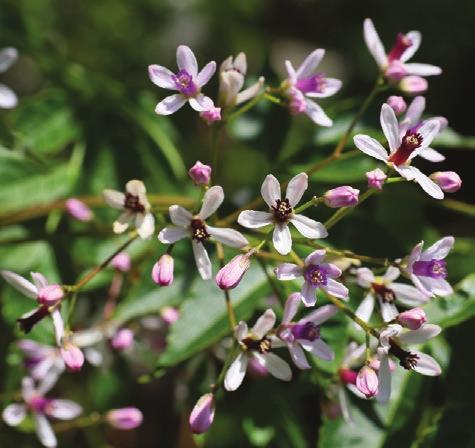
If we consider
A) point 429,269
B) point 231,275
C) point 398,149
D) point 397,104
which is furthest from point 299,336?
point 397,104

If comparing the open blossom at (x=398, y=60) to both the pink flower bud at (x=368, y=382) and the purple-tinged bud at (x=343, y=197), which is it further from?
the pink flower bud at (x=368, y=382)

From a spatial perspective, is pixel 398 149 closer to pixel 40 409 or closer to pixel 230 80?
pixel 230 80

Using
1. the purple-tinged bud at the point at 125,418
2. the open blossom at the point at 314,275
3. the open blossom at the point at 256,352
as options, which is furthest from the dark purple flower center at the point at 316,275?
the purple-tinged bud at the point at 125,418

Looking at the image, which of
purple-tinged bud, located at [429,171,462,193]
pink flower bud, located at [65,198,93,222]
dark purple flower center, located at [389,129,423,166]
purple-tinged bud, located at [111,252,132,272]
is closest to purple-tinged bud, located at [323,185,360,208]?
dark purple flower center, located at [389,129,423,166]

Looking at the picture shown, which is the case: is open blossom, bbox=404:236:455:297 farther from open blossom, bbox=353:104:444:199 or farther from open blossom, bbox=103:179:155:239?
open blossom, bbox=103:179:155:239

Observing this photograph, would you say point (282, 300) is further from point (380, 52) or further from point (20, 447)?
point (20, 447)

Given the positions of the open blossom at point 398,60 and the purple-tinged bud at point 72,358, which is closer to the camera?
the purple-tinged bud at point 72,358
